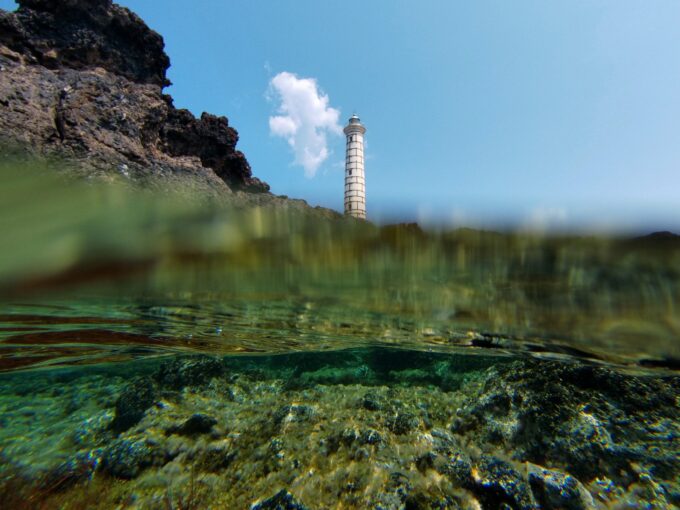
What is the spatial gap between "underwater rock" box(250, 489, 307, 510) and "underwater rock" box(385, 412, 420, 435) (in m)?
2.45

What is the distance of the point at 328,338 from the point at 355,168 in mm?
43956

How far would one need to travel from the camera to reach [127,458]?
261 inches

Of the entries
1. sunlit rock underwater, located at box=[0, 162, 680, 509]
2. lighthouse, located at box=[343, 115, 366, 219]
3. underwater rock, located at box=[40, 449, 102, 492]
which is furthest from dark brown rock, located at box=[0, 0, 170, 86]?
lighthouse, located at box=[343, 115, 366, 219]

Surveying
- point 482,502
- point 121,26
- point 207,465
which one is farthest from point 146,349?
point 121,26

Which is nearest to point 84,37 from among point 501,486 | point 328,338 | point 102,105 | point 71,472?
point 102,105

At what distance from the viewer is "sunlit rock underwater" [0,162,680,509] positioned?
507cm

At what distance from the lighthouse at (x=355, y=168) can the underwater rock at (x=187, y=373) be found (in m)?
41.9

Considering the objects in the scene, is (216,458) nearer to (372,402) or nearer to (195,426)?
(195,426)

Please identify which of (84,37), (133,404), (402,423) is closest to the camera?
(402,423)

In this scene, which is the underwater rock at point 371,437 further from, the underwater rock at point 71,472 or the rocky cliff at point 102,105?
the rocky cliff at point 102,105

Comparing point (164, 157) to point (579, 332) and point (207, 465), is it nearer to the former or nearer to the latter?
point (207, 465)

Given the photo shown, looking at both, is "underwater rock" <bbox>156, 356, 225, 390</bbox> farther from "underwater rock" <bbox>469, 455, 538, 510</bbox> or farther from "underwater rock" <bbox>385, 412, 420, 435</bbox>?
"underwater rock" <bbox>469, 455, 538, 510</bbox>

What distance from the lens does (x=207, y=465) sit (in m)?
6.65

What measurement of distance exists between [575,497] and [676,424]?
12.4ft
